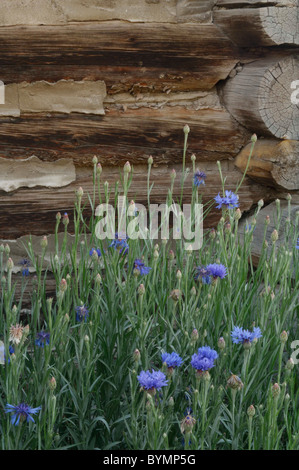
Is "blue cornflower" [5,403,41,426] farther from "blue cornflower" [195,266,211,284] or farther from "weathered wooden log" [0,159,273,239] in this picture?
"weathered wooden log" [0,159,273,239]

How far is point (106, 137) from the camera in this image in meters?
3.47

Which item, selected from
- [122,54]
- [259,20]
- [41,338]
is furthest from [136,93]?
[41,338]

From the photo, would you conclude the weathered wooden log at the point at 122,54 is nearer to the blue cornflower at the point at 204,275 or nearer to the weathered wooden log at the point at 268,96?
the weathered wooden log at the point at 268,96

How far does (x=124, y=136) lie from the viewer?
3504 mm

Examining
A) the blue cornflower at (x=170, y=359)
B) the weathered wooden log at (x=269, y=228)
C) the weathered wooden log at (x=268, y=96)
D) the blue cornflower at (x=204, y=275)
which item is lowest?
the blue cornflower at (x=170, y=359)

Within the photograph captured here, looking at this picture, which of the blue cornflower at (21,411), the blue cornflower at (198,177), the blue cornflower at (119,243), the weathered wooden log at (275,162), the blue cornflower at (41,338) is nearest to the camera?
the blue cornflower at (21,411)

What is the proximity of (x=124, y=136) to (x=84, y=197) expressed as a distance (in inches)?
14.4

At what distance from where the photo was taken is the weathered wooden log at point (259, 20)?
3.40m

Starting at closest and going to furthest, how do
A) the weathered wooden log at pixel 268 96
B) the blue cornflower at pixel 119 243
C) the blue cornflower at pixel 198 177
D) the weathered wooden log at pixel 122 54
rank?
the blue cornflower at pixel 119 243 → the blue cornflower at pixel 198 177 → the weathered wooden log at pixel 122 54 → the weathered wooden log at pixel 268 96

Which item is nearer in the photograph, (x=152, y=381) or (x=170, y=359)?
(x=152, y=381)

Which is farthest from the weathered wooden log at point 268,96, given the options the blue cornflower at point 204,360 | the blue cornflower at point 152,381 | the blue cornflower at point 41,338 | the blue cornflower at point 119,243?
the blue cornflower at point 152,381

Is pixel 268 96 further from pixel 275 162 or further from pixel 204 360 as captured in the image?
pixel 204 360

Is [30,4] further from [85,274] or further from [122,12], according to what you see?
[85,274]
